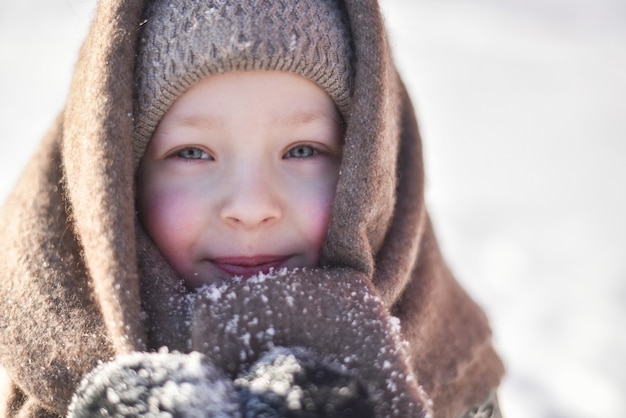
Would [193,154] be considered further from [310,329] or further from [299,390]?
[299,390]

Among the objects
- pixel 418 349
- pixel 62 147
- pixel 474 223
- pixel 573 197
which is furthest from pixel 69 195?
pixel 573 197

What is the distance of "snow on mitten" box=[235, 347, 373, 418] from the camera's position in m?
0.86

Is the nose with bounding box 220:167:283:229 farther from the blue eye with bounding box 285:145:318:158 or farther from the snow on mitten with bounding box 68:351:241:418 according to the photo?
the snow on mitten with bounding box 68:351:241:418

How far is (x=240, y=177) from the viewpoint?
113 cm

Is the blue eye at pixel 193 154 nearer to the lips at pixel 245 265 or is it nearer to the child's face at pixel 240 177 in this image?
the child's face at pixel 240 177

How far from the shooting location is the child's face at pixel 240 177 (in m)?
1.13

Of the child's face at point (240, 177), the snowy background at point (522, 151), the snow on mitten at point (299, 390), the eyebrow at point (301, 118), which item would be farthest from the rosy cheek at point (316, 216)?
the snowy background at point (522, 151)

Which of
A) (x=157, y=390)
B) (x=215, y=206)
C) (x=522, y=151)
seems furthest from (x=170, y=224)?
(x=522, y=151)

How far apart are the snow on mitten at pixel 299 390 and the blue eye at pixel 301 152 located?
0.36 m

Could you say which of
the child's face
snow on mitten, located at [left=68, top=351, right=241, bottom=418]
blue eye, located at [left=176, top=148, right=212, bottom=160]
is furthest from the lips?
snow on mitten, located at [left=68, top=351, right=241, bottom=418]

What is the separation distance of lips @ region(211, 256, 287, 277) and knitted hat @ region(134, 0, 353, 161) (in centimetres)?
21

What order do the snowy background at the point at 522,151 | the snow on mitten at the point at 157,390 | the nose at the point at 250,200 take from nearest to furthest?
the snow on mitten at the point at 157,390, the nose at the point at 250,200, the snowy background at the point at 522,151

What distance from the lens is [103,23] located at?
1168 millimetres

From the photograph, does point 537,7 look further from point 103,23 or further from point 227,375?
point 227,375
